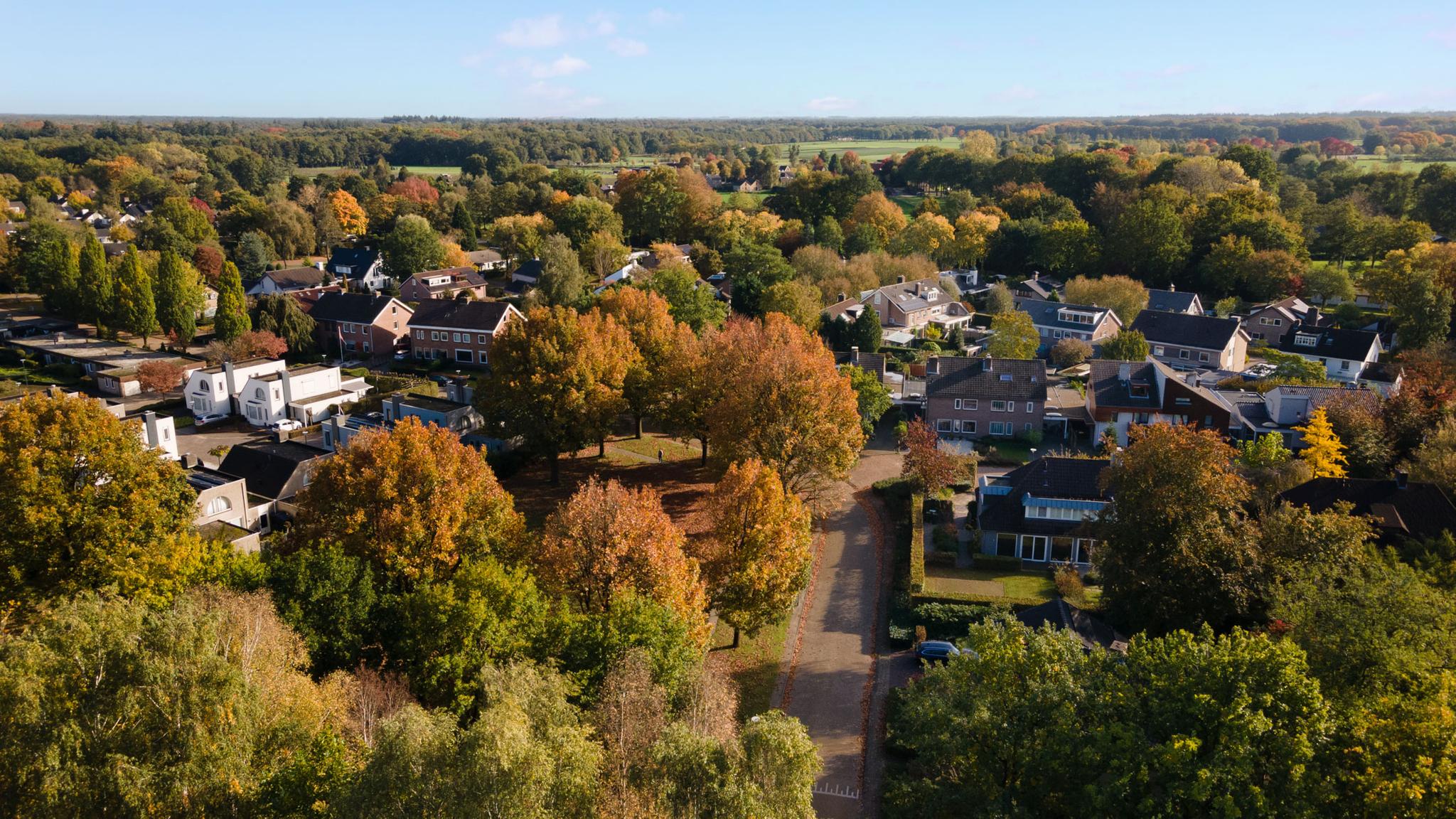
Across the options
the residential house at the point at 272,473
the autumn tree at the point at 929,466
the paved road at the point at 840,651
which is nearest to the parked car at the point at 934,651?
the paved road at the point at 840,651

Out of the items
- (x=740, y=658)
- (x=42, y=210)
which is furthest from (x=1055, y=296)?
(x=42, y=210)

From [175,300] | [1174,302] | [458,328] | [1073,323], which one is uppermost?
[175,300]

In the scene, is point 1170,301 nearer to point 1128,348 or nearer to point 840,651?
point 1128,348

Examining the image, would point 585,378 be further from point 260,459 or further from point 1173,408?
point 1173,408

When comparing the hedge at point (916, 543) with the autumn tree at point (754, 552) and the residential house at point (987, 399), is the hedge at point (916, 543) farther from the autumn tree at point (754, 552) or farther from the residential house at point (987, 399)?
the residential house at point (987, 399)

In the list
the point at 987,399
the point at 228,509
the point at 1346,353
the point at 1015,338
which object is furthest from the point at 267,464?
the point at 1346,353

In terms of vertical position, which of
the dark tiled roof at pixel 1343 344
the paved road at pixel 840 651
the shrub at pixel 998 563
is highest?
the dark tiled roof at pixel 1343 344

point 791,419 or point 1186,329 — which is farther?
point 1186,329
